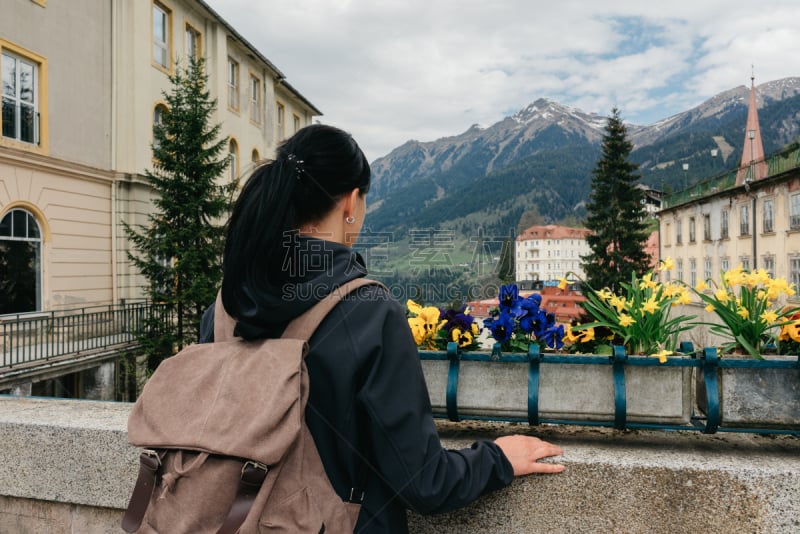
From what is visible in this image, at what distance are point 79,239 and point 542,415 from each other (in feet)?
60.0

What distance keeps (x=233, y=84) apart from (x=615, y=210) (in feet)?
110

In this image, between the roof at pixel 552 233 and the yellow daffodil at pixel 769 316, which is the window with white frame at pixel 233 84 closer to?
the yellow daffodil at pixel 769 316

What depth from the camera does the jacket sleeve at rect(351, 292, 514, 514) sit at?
1.16m

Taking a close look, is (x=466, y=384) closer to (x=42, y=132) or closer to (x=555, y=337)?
(x=555, y=337)

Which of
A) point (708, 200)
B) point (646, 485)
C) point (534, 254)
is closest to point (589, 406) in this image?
point (646, 485)

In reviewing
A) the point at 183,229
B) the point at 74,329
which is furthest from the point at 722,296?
the point at 183,229

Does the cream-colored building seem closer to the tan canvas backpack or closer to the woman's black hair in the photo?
the woman's black hair

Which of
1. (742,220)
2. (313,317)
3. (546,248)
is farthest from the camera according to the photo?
(546,248)

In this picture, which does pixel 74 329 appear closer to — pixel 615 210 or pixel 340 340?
pixel 340 340

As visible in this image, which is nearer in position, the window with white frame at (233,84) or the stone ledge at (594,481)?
the stone ledge at (594,481)

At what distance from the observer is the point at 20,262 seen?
14859mm

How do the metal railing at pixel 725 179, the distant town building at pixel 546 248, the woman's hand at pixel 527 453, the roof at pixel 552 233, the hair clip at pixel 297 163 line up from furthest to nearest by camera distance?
the distant town building at pixel 546 248, the roof at pixel 552 233, the metal railing at pixel 725 179, the woman's hand at pixel 527 453, the hair clip at pixel 297 163

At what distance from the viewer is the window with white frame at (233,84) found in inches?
1031

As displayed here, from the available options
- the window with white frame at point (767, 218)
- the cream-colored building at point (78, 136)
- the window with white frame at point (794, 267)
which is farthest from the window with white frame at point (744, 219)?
the cream-colored building at point (78, 136)
